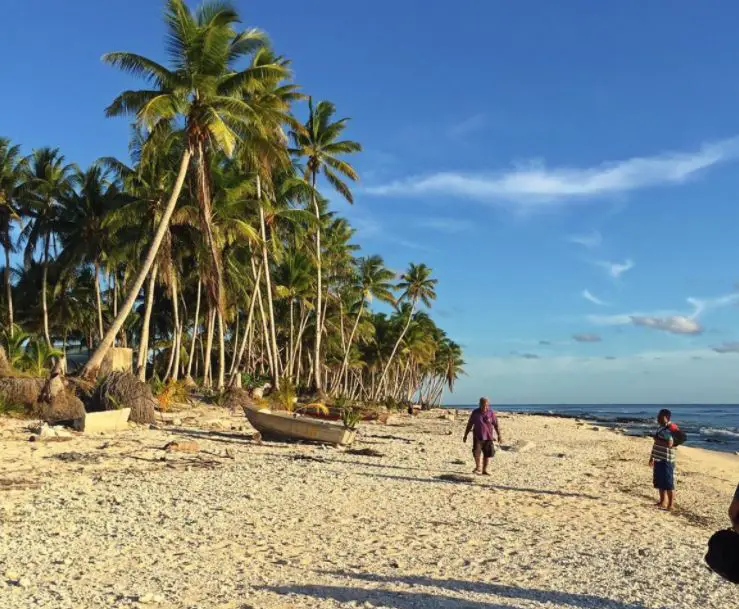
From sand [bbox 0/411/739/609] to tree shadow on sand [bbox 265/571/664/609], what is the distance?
0.02 m

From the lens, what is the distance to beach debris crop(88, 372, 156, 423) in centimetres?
1634

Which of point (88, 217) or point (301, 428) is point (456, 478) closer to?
point (301, 428)

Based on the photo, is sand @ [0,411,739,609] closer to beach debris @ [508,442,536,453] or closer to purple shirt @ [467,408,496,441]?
purple shirt @ [467,408,496,441]

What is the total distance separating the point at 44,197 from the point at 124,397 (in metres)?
22.7

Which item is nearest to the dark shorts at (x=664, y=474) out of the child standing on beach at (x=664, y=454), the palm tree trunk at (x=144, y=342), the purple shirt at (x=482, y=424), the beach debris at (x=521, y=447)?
the child standing on beach at (x=664, y=454)

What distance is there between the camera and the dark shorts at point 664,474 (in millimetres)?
10781

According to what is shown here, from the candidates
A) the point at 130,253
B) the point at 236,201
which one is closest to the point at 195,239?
the point at 236,201

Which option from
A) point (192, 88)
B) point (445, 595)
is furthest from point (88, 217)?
point (445, 595)

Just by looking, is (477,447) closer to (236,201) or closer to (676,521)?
(676,521)

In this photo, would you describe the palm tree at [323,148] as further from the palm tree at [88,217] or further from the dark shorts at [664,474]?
the dark shorts at [664,474]

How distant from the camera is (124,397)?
16.5 metres

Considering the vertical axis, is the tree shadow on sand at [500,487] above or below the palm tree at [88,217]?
below

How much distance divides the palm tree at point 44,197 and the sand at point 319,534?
2367 cm

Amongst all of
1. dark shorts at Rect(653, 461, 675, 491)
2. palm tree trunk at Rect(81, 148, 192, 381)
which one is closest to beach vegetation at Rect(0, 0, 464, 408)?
palm tree trunk at Rect(81, 148, 192, 381)
